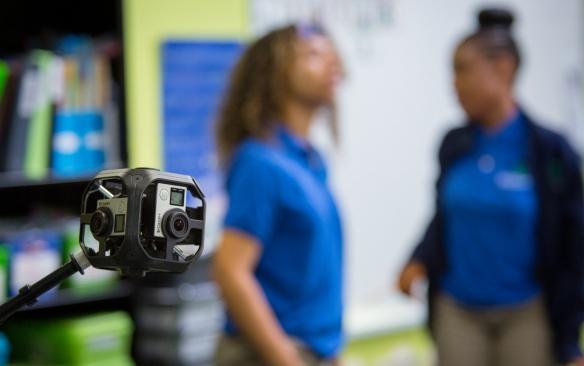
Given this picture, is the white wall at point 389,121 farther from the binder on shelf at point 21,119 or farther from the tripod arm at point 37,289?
the tripod arm at point 37,289

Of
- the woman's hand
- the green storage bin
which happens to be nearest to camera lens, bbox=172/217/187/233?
the green storage bin

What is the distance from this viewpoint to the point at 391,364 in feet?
12.9

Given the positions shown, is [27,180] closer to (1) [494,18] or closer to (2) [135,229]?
(1) [494,18]

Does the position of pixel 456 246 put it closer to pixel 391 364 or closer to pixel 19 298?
pixel 391 364

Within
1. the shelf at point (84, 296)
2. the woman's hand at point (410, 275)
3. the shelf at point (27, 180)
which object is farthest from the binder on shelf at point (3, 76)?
the woman's hand at point (410, 275)

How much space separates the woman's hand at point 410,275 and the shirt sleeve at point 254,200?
903 millimetres

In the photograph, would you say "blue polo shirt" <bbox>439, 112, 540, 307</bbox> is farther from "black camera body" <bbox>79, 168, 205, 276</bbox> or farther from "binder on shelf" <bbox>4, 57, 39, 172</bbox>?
"black camera body" <bbox>79, 168, 205, 276</bbox>

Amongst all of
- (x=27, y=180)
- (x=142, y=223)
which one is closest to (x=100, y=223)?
(x=142, y=223)

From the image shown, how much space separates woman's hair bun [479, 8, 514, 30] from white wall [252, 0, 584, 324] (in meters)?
0.84

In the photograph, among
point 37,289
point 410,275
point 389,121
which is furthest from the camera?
point 389,121

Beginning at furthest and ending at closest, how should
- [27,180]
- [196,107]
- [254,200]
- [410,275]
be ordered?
[196,107]
[410,275]
[27,180]
[254,200]

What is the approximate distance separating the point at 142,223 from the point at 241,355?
1240 mm

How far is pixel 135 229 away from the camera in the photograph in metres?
0.84

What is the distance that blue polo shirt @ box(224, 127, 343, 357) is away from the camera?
6.65ft
